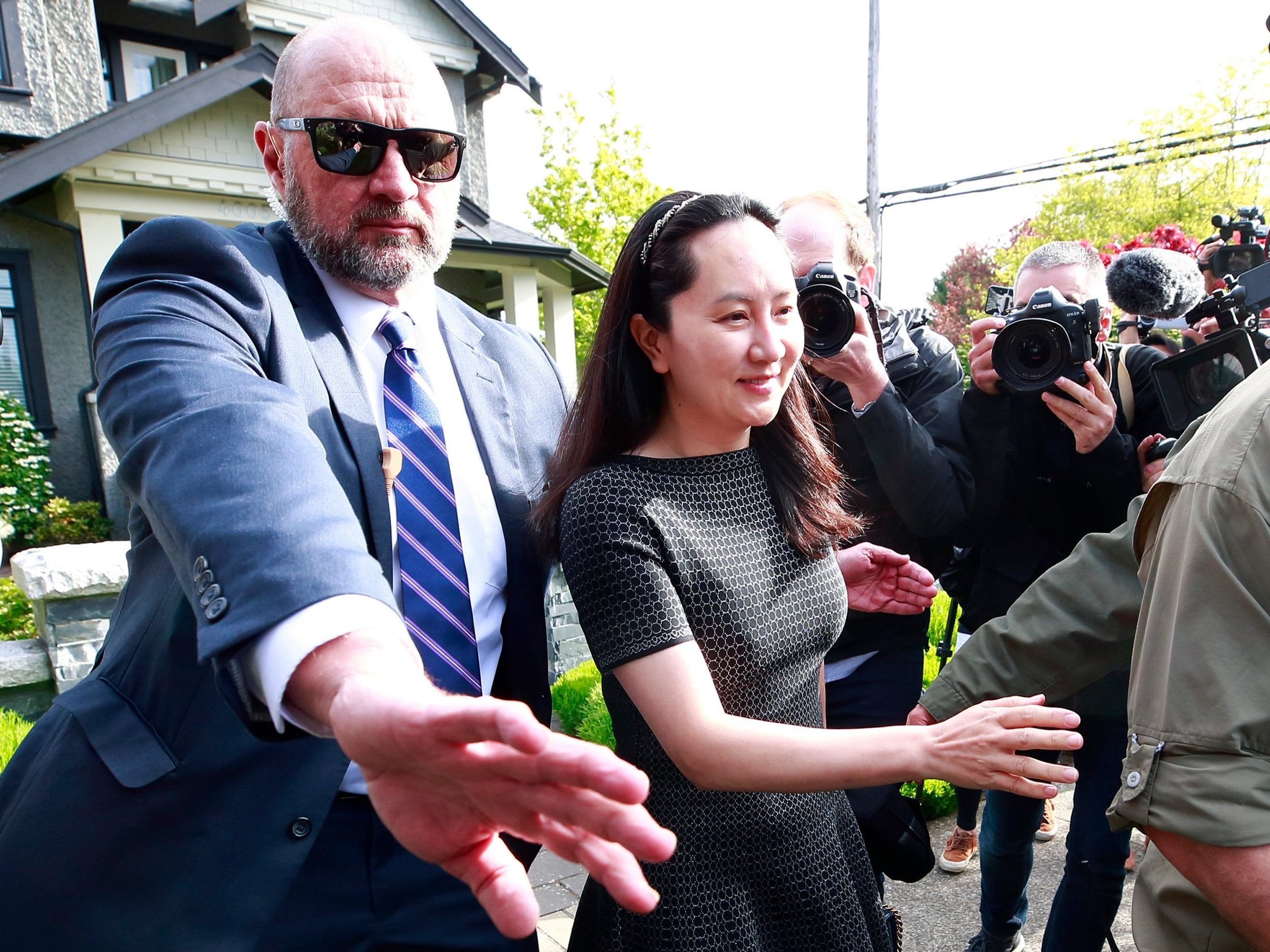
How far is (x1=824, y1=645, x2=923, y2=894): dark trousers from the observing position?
2.53m

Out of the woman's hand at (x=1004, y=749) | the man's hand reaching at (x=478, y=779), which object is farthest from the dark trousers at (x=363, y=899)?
the woman's hand at (x=1004, y=749)

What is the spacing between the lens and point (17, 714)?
4180 millimetres

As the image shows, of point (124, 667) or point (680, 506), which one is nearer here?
point (124, 667)

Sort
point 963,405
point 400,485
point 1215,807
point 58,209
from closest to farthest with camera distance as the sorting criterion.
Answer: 1. point 1215,807
2. point 400,485
3. point 963,405
4. point 58,209

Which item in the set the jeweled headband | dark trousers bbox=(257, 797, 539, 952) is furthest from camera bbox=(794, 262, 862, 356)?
dark trousers bbox=(257, 797, 539, 952)

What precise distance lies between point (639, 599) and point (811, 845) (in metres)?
0.61

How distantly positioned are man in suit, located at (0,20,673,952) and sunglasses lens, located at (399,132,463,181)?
0.01 meters

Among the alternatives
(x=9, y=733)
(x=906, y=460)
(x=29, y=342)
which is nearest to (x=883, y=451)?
(x=906, y=460)

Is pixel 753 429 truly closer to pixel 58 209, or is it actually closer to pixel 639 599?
pixel 639 599

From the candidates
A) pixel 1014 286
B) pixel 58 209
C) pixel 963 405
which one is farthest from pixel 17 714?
pixel 58 209

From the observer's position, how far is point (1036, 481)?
8.95ft

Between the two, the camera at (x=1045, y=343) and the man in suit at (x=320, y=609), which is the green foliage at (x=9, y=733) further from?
the camera at (x=1045, y=343)

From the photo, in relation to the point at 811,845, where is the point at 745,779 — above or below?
above

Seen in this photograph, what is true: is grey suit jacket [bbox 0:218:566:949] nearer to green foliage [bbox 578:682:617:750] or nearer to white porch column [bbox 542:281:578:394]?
green foliage [bbox 578:682:617:750]
